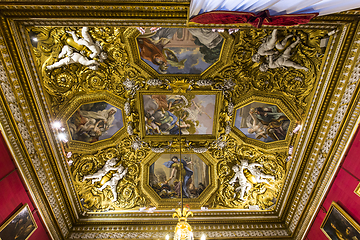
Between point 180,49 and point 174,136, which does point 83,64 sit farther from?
point 174,136

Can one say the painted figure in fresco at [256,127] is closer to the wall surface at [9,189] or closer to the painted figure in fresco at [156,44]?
the painted figure in fresco at [156,44]

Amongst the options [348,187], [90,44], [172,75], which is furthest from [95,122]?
[348,187]

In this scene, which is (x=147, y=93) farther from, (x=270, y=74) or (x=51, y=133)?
(x=270, y=74)

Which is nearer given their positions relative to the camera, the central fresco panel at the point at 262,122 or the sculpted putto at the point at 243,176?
the central fresco panel at the point at 262,122

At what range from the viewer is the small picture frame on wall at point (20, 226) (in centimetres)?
527

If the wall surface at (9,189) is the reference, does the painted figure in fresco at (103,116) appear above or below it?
above

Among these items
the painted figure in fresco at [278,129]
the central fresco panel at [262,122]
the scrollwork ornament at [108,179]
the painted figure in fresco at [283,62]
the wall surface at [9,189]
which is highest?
the central fresco panel at [262,122]

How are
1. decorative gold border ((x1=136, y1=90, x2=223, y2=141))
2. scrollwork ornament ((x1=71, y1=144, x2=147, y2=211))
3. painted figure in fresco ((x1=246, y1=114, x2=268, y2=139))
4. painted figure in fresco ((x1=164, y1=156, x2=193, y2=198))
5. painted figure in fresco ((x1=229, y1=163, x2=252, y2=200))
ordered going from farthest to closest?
painted figure in fresco ((x1=164, y1=156, x2=193, y2=198))
painted figure in fresco ((x1=229, y1=163, x2=252, y2=200))
scrollwork ornament ((x1=71, y1=144, x2=147, y2=211))
painted figure in fresco ((x1=246, y1=114, x2=268, y2=139))
decorative gold border ((x1=136, y1=90, x2=223, y2=141))

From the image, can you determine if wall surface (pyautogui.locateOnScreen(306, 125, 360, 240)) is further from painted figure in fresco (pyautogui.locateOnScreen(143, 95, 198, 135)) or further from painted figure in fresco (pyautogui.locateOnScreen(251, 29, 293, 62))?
painted figure in fresco (pyautogui.locateOnScreen(143, 95, 198, 135))

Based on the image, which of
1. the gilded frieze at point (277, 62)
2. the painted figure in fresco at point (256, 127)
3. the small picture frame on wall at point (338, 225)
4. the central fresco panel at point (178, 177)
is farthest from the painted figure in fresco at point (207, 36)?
the small picture frame on wall at point (338, 225)

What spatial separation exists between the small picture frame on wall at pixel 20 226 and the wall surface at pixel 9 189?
4.7 inches

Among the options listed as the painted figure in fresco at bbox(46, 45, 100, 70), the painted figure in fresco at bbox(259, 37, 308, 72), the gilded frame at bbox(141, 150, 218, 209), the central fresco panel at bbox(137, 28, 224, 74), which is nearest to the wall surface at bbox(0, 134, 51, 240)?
the painted figure in fresco at bbox(46, 45, 100, 70)

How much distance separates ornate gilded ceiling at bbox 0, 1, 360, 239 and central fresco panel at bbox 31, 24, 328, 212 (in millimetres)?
38

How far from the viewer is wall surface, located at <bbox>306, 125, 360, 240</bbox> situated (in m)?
5.61
